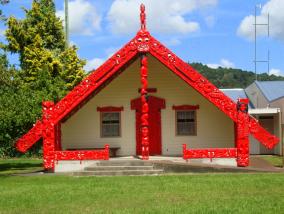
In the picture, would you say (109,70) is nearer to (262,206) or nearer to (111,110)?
(111,110)

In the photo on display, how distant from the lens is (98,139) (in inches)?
880

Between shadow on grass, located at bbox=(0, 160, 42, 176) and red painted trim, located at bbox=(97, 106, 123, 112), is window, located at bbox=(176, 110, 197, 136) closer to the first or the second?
red painted trim, located at bbox=(97, 106, 123, 112)

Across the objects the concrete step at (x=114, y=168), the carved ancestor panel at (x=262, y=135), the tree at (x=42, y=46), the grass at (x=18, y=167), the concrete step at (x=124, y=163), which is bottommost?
the grass at (x=18, y=167)

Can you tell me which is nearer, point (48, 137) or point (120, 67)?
point (48, 137)

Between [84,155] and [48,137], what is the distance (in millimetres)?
1487

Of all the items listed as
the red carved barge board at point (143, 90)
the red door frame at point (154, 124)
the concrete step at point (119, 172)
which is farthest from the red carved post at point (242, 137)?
the red door frame at point (154, 124)

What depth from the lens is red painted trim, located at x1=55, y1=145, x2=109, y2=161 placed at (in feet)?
62.5

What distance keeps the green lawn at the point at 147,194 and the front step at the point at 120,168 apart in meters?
1.14

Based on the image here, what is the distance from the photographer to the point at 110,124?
22391 millimetres

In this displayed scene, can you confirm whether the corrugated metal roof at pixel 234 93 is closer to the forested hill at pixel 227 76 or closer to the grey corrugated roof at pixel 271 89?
the grey corrugated roof at pixel 271 89

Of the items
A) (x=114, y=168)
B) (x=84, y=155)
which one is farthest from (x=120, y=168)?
(x=84, y=155)

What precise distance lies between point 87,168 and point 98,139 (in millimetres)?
4032

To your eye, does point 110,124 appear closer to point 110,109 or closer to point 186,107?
point 110,109

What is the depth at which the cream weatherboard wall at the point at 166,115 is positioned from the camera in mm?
22109
